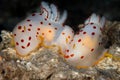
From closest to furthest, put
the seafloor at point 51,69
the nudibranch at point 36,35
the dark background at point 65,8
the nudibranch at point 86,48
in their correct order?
the seafloor at point 51,69 < the nudibranch at point 86,48 < the nudibranch at point 36,35 < the dark background at point 65,8

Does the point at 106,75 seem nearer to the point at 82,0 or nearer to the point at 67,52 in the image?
the point at 67,52

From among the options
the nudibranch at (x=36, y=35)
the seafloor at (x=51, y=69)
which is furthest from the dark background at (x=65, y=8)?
the seafloor at (x=51, y=69)

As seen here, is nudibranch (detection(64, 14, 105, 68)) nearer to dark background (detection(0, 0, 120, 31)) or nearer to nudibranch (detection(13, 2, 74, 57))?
nudibranch (detection(13, 2, 74, 57))

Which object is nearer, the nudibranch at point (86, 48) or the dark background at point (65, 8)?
the nudibranch at point (86, 48)

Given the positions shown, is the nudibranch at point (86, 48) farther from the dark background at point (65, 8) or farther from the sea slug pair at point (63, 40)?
the dark background at point (65, 8)

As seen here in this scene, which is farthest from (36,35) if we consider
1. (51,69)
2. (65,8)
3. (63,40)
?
(65,8)

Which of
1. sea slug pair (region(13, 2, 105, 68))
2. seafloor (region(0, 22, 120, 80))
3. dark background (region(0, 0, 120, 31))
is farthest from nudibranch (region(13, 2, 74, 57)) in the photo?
dark background (region(0, 0, 120, 31))

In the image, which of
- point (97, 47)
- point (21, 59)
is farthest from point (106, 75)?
point (21, 59)

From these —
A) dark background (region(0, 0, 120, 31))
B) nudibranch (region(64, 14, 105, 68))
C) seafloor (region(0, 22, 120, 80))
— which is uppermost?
dark background (region(0, 0, 120, 31))
